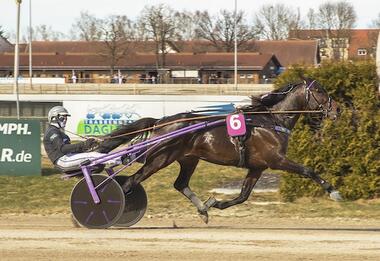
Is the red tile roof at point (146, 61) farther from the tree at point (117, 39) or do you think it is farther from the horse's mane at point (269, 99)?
the horse's mane at point (269, 99)

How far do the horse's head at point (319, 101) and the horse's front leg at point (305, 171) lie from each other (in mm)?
792

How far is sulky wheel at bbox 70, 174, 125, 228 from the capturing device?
8422mm

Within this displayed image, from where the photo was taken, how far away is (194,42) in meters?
80.6

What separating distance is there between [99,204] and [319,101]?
9.70 ft

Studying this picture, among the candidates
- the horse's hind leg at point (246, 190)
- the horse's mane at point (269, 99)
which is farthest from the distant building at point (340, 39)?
the horse's hind leg at point (246, 190)

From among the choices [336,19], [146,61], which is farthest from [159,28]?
[336,19]

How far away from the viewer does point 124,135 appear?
29.1ft

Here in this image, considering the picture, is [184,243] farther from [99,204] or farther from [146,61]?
[146,61]

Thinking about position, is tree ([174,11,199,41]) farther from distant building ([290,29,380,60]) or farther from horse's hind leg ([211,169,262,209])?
horse's hind leg ([211,169,262,209])

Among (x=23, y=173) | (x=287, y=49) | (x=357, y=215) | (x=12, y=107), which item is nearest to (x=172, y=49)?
(x=287, y=49)

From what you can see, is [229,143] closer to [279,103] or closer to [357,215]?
[279,103]

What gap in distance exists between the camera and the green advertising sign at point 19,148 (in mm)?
15773

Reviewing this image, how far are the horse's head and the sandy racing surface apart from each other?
1454 millimetres

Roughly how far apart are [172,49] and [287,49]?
11767 mm
